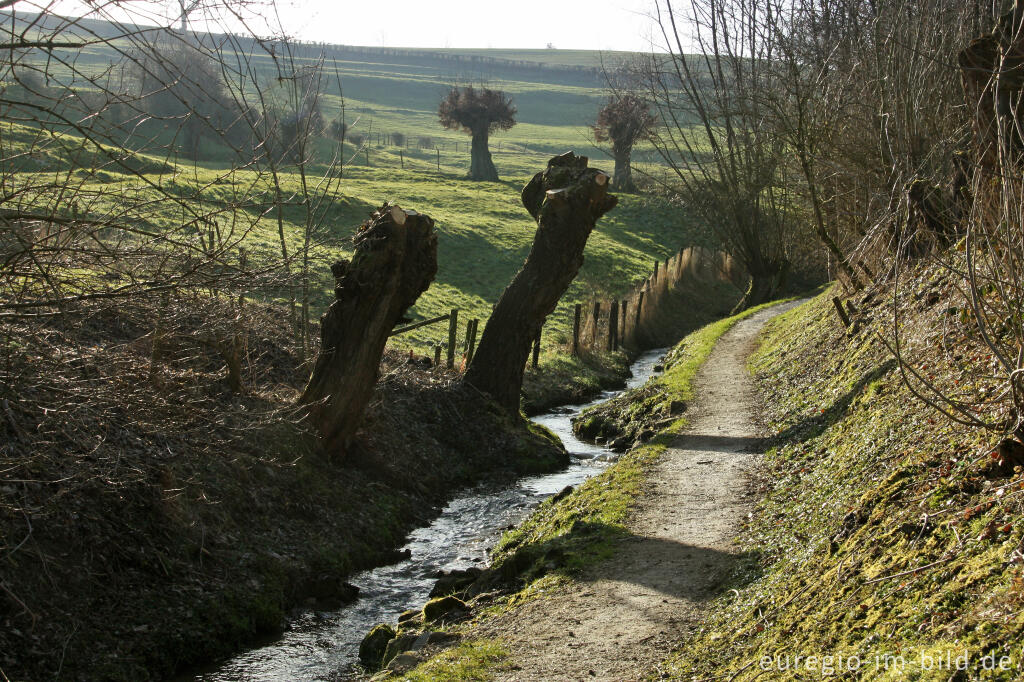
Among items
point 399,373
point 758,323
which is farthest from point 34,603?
point 758,323

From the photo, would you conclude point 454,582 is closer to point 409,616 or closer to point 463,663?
point 409,616

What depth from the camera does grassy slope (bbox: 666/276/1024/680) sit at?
16.0 feet

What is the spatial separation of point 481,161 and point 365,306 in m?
53.9

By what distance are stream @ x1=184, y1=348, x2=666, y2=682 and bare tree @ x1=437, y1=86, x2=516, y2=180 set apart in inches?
1969

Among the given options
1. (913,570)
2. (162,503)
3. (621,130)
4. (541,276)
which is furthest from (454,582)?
(621,130)

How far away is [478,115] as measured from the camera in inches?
2566

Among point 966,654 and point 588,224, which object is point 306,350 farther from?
point 966,654

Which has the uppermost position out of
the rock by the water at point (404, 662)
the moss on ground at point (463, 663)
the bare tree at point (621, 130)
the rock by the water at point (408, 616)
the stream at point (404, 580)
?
the bare tree at point (621, 130)

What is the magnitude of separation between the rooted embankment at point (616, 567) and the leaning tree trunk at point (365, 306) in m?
3.07

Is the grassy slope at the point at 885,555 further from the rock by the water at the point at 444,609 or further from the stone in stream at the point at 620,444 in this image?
the stone in stream at the point at 620,444

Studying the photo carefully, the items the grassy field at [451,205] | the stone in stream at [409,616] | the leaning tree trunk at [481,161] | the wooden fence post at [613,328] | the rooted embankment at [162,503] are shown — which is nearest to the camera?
the rooted embankment at [162,503]

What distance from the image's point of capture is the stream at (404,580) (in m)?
8.43

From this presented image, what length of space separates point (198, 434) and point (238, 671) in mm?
3522

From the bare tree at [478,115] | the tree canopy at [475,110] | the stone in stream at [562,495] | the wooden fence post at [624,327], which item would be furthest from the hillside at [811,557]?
the tree canopy at [475,110]
